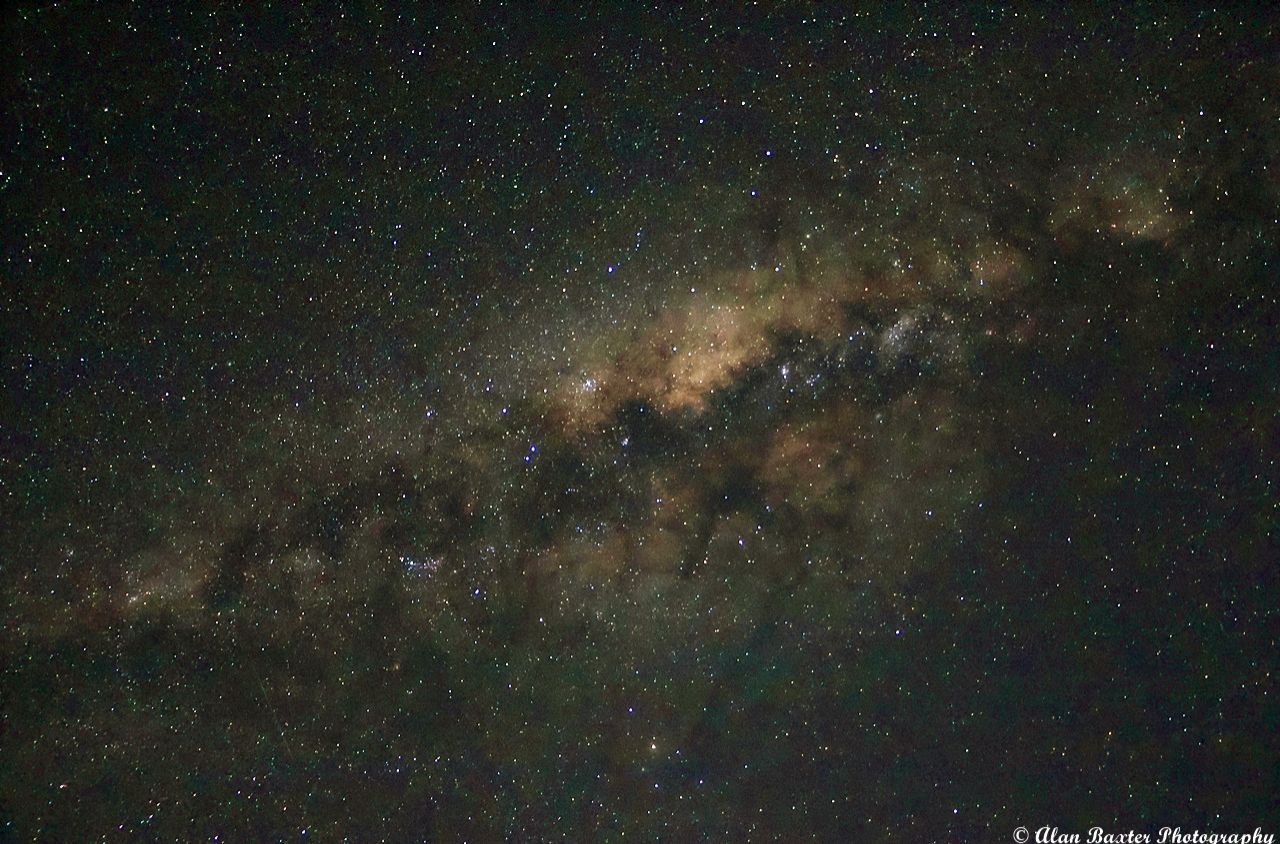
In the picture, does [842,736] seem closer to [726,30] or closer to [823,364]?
[823,364]

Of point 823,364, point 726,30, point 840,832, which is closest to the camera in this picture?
point 726,30

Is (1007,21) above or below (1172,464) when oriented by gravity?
above

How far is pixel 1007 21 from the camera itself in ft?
6.63

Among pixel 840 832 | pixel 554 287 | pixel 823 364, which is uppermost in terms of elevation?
pixel 554 287

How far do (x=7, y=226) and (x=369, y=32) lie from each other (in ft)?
3.24

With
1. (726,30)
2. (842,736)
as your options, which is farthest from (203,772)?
(726,30)

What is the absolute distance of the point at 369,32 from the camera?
187 centimetres

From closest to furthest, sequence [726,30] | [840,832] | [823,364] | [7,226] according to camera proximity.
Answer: [7,226], [726,30], [823,364], [840,832]

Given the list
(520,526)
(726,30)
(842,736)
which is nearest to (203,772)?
(520,526)

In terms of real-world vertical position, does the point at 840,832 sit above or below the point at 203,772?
below

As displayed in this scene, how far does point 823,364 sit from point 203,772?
2.06 meters

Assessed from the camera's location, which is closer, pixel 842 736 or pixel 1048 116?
pixel 1048 116

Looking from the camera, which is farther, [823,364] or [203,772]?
[823,364]

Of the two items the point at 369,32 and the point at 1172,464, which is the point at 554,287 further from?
the point at 1172,464
